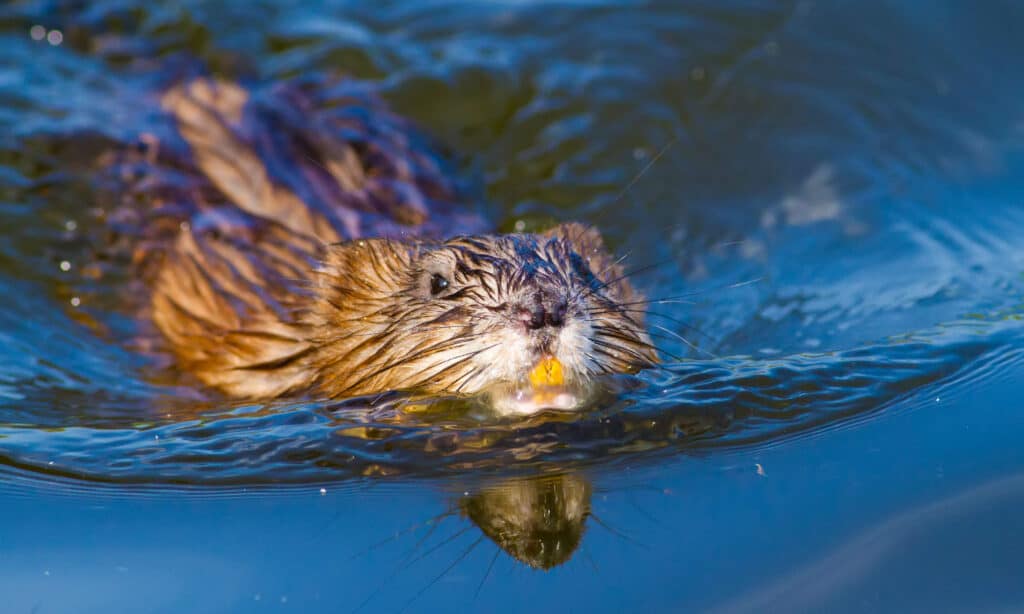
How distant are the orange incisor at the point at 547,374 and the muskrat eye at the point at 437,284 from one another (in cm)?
63

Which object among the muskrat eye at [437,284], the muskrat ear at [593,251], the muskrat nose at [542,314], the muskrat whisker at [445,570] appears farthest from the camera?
the muskrat ear at [593,251]

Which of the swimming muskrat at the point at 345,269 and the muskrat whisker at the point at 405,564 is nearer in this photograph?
the muskrat whisker at the point at 405,564

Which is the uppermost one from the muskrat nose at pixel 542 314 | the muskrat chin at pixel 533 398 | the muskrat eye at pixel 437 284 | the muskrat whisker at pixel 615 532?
the muskrat eye at pixel 437 284

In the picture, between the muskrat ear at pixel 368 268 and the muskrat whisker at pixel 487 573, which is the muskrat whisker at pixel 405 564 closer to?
the muskrat whisker at pixel 487 573

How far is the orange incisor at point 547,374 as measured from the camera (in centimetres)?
380

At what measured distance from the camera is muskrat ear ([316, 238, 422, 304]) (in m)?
4.58

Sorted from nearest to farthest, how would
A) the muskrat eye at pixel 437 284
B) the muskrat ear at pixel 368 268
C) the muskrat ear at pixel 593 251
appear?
the muskrat eye at pixel 437 284 < the muskrat ear at pixel 368 268 < the muskrat ear at pixel 593 251

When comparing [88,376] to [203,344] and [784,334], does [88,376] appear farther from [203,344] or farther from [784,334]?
[784,334]

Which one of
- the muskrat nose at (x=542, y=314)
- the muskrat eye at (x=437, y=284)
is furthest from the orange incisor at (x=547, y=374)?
the muskrat eye at (x=437, y=284)

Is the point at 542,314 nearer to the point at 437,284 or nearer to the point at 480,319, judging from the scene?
the point at 480,319

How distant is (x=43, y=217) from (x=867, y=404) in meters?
4.05

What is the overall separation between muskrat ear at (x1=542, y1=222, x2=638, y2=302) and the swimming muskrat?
0.01 metres

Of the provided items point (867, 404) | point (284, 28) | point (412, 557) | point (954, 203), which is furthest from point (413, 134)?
point (412, 557)

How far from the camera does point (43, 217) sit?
6246 millimetres
